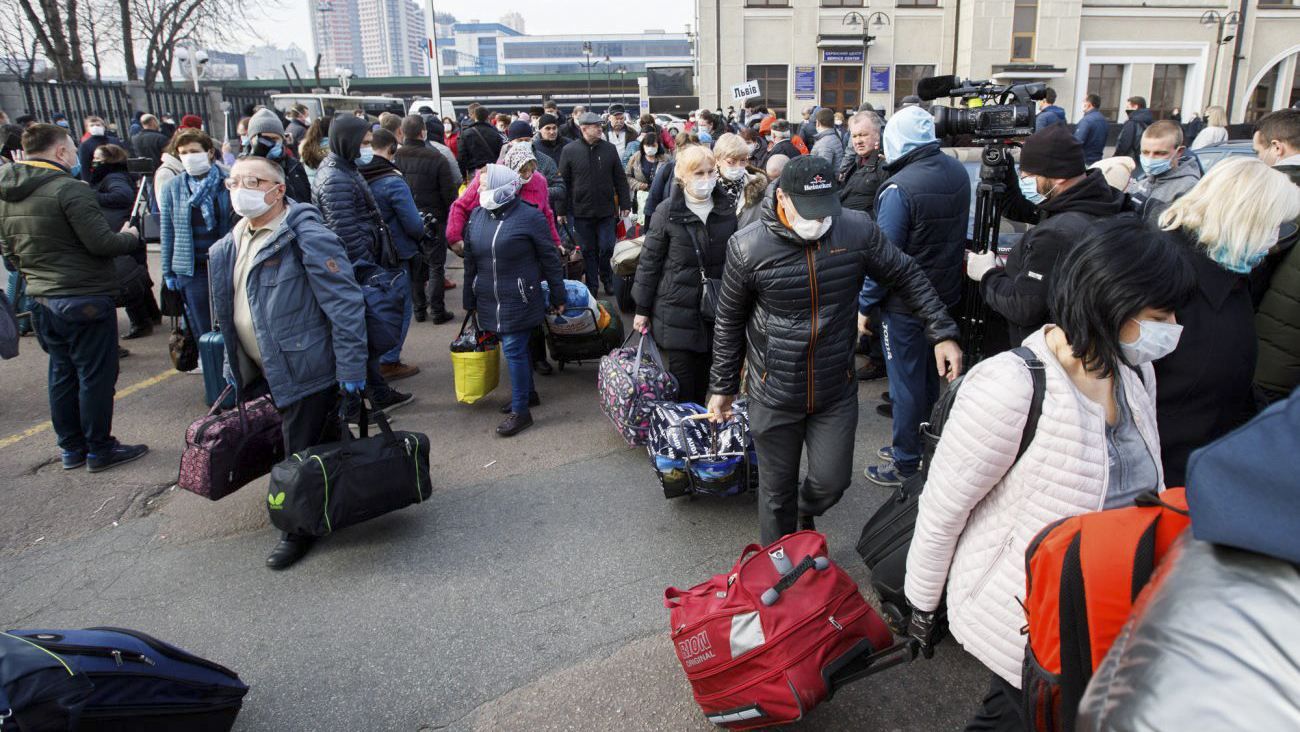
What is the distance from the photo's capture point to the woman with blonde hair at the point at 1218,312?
104 inches

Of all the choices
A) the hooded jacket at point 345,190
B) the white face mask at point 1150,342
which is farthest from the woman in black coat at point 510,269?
the white face mask at point 1150,342

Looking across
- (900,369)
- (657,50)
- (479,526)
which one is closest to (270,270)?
(479,526)

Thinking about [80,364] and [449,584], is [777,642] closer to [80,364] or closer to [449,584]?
[449,584]

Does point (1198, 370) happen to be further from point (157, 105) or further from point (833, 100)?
point (833, 100)

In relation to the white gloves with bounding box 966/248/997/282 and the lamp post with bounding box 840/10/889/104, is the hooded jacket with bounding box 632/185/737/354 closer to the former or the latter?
the white gloves with bounding box 966/248/997/282

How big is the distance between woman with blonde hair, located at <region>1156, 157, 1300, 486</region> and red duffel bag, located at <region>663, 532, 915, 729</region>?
1.17 metres

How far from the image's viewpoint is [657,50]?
491 feet

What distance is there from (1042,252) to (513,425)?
11.0 feet

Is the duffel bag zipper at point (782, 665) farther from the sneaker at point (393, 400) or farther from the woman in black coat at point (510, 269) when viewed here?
the sneaker at point (393, 400)

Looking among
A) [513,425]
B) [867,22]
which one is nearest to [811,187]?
[513,425]

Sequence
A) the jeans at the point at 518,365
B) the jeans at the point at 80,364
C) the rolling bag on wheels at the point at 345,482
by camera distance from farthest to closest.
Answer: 1. the jeans at the point at 518,365
2. the jeans at the point at 80,364
3. the rolling bag on wheels at the point at 345,482

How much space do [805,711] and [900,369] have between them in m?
2.30

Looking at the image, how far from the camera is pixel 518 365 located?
5.43 m

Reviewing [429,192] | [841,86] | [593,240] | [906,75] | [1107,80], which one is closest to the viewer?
[429,192]
